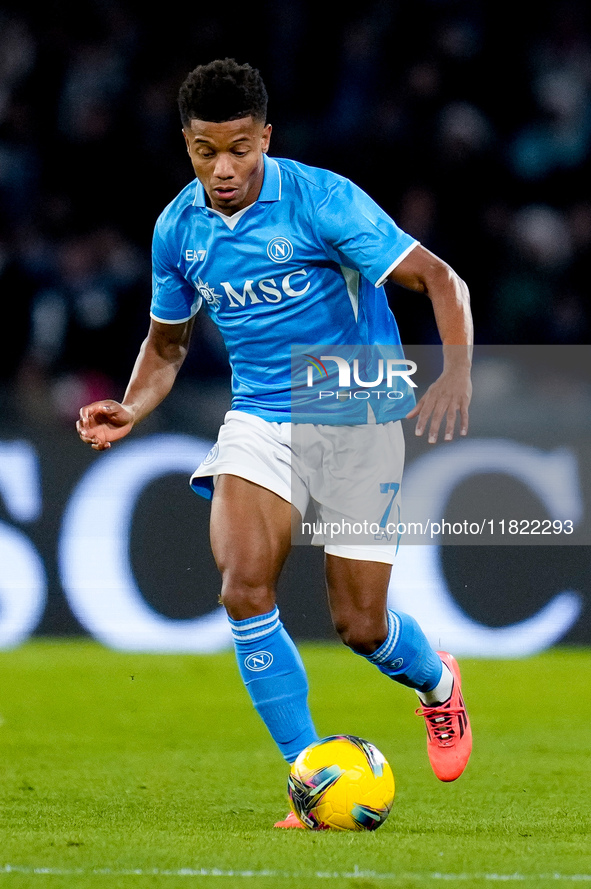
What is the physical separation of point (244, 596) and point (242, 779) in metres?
1.01

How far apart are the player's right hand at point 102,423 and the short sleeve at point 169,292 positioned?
1.47ft

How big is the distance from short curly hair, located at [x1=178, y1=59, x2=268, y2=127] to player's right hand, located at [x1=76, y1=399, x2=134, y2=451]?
0.85 m

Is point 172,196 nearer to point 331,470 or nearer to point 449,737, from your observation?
point 331,470

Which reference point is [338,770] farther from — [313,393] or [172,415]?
[172,415]

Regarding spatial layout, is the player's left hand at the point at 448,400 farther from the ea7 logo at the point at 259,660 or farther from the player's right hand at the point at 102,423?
the player's right hand at the point at 102,423

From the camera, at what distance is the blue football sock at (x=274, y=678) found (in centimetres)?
371

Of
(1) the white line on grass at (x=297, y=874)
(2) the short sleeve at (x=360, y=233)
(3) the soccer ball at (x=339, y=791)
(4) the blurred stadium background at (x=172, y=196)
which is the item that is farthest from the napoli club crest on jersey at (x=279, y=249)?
(4) the blurred stadium background at (x=172, y=196)

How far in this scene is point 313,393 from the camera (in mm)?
4031

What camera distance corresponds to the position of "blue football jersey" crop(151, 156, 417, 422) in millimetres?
3799

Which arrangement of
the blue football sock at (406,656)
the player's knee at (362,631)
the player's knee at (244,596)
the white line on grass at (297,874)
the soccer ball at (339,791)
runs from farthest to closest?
Answer: the blue football sock at (406,656), the player's knee at (362,631), the player's knee at (244,596), the soccer ball at (339,791), the white line on grass at (297,874)

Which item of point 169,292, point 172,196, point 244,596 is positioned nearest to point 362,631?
point 244,596

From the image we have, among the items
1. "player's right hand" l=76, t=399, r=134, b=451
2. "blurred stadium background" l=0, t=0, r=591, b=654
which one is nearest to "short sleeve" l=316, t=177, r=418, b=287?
"player's right hand" l=76, t=399, r=134, b=451

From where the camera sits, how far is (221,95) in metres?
3.67

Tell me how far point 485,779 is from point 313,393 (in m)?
1.47
